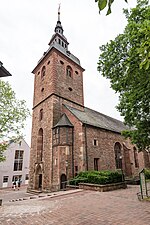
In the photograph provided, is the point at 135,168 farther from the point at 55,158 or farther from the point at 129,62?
the point at 129,62

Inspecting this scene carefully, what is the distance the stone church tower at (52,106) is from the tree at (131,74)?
8.00m

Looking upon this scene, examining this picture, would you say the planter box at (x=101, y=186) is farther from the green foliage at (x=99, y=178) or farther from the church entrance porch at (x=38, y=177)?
the church entrance porch at (x=38, y=177)

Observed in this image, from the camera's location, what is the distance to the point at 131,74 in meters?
8.85

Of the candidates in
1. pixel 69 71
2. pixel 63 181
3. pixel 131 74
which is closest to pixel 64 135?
pixel 63 181

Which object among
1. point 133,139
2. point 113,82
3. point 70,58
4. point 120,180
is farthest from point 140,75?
point 70,58

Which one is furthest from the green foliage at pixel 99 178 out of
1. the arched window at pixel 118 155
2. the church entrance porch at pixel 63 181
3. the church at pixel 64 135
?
the arched window at pixel 118 155

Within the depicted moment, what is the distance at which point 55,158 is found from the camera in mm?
17000

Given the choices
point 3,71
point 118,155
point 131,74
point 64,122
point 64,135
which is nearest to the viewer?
point 3,71

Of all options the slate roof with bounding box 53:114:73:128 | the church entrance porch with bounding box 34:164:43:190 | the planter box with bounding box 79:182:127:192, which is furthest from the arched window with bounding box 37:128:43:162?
the planter box with bounding box 79:182:127:192

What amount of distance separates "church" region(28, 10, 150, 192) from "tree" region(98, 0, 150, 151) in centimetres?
663

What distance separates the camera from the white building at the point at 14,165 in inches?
1206

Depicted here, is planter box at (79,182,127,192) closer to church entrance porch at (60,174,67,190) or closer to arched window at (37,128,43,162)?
church entrance porch at (60,174,67,190)

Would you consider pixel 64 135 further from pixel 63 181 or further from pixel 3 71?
pixel 3 71

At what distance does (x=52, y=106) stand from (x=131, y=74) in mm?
12577
